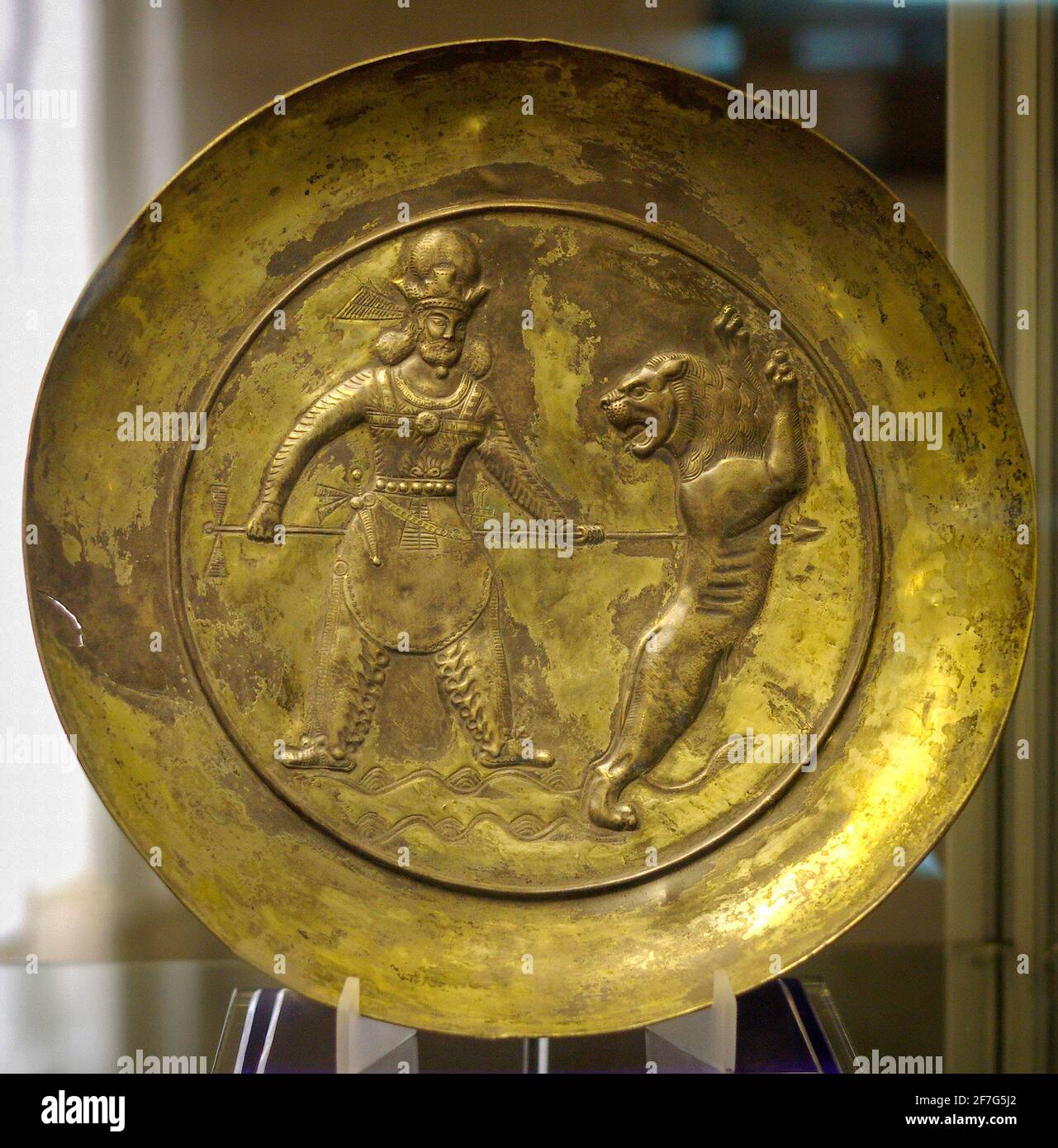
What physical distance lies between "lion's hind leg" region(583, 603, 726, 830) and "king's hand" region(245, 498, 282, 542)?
73cm

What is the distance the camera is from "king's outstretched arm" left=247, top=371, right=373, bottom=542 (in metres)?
2.07

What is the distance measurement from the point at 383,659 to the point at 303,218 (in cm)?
81

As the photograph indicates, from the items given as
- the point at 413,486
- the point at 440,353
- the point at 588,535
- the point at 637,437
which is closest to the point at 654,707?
the point at 588,535

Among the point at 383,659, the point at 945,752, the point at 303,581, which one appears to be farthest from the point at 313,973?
the point at 945,752

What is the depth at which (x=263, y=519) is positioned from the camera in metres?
2.07

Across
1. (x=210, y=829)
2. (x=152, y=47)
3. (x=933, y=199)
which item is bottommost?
(x=210, y=829)

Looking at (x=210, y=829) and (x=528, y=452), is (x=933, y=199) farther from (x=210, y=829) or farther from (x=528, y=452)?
(x=210, y=829)

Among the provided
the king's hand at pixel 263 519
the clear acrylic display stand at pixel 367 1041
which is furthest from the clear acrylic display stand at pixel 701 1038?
the king's hand at pixel 263 519

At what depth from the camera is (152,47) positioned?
8.84 feet

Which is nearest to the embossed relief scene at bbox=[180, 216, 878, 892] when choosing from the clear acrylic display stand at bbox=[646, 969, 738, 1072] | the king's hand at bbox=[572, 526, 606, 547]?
the king's hand at bbox=[572, 526, 606, 547]

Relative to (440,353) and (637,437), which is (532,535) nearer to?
(637,437)

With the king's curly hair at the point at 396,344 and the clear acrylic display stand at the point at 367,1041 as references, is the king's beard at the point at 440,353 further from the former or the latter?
the clear acrylic display stand at the point at 367,1041

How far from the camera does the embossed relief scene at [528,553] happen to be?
2.08 m

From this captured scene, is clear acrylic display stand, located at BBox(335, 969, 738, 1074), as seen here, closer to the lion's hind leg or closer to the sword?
the lion's hind leg
